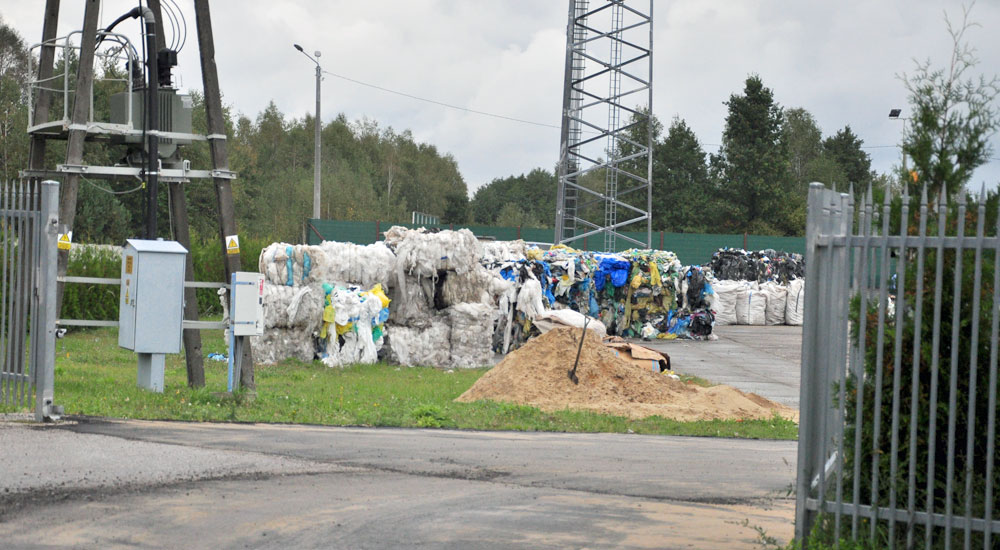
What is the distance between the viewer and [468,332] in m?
23.0

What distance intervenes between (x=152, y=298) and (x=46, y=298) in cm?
292

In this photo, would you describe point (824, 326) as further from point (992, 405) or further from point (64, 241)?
point (64, 241)

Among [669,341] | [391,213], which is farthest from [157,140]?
[391,213]

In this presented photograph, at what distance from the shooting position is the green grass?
1251cm

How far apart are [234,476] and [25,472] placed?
160 cm

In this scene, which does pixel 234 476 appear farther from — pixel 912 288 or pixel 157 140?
pixel 157 140

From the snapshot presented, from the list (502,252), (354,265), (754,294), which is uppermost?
(502,252)

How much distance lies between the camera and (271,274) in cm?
2200

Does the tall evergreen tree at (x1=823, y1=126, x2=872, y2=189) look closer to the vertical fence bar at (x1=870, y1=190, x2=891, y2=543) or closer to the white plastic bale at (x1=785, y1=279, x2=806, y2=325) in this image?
the white plastic bale at (x1=785, y1=279, x2=806, y2=325)

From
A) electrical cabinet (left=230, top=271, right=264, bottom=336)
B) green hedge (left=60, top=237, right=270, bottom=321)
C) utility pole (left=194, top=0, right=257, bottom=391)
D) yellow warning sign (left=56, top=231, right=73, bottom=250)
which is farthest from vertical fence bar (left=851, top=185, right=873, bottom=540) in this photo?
green hedge (left=60, top=237, right=270, bottom=321)

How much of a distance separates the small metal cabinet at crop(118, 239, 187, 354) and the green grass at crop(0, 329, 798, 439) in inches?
27.7

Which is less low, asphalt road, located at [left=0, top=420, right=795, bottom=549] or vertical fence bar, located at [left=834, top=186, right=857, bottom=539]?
vertical fence bar, located at [left=834, top=186, right=857, bottom=539]

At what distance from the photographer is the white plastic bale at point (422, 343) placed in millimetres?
22703

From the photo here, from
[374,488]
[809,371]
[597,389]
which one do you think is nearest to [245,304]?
[597,389]
